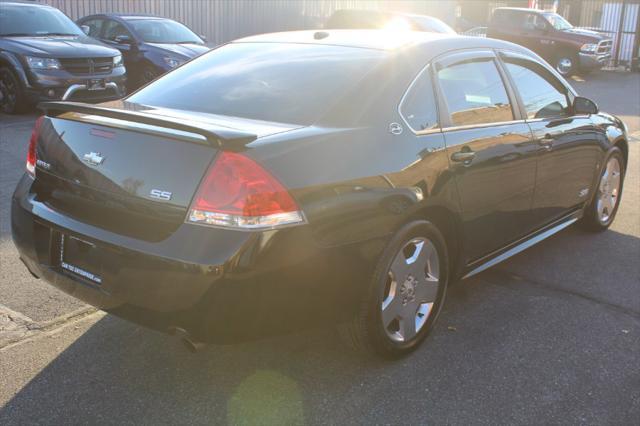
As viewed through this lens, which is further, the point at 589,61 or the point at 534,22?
the point at 534,22

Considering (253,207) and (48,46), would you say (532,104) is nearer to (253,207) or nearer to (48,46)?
(253,207)

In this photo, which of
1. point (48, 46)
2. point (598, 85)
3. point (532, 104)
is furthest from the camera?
point (598, 85)

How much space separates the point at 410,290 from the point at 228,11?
2131 cm

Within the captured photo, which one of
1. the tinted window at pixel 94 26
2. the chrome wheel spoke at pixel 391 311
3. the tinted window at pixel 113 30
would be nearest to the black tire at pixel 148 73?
the tinted window at pixel 113 30

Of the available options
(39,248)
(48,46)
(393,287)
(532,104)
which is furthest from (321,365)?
(48,46)

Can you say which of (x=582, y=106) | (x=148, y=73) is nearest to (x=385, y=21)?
(x=148, y=73)

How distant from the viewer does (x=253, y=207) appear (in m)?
2.71

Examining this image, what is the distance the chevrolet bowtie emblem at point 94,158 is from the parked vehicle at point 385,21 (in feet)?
47.7

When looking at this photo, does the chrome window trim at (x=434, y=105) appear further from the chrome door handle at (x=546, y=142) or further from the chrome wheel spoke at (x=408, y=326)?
the chrome door handle at (x=546, y=142)

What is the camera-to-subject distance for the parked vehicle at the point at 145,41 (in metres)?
12.2

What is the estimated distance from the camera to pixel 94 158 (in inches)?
120

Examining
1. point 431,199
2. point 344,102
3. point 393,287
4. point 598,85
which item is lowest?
point 598,85

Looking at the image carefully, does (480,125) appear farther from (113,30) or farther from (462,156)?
(113,30)

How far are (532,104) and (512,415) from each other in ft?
7.47
